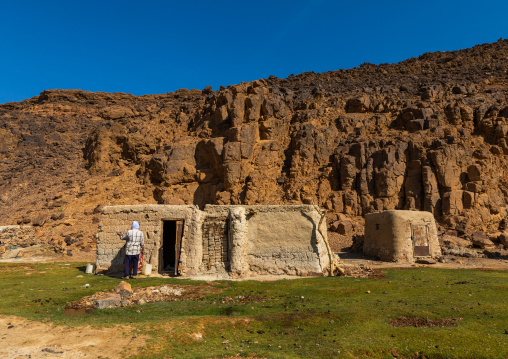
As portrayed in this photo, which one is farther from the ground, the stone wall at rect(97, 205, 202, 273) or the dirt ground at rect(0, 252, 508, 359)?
the stone wall at rect(97, 205, 202, 273)

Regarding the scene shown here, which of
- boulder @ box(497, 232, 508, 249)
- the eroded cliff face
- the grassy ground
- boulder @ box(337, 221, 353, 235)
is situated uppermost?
the eroded cliff face

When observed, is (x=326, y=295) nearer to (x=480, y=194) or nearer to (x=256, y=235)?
(x=256, y=235)

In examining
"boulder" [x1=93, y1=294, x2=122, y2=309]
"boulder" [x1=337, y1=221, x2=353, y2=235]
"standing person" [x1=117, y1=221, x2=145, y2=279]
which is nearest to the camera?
"boulder" [x1=93, y1=294, x2=122, y2=309]

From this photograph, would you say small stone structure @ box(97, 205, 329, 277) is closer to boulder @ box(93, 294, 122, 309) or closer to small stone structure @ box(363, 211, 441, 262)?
boulder @ box(93, 294, 122, 309)

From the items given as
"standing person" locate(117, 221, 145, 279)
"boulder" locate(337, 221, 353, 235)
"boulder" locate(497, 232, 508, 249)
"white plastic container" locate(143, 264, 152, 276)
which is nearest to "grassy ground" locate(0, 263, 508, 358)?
"standing person" locate(117, 221, 145, 279)

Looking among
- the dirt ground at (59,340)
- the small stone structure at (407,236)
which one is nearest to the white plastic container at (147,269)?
the dirt ground at (59,340)

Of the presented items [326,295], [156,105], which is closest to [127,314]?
[326,295]

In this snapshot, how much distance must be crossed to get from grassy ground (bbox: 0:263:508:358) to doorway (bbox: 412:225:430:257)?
16.3 feet

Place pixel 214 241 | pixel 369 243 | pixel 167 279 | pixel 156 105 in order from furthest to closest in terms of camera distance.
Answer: pixel 156 105 < pixel 369 243 < pixel 214 241 < pixel 167 279

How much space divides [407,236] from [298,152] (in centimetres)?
1559

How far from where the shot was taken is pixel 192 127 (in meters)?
36.1

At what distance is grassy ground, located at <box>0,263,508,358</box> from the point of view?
4984 mm

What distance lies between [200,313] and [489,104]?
32.1m

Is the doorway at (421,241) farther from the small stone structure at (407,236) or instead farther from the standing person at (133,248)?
the standing person at (133,248)
